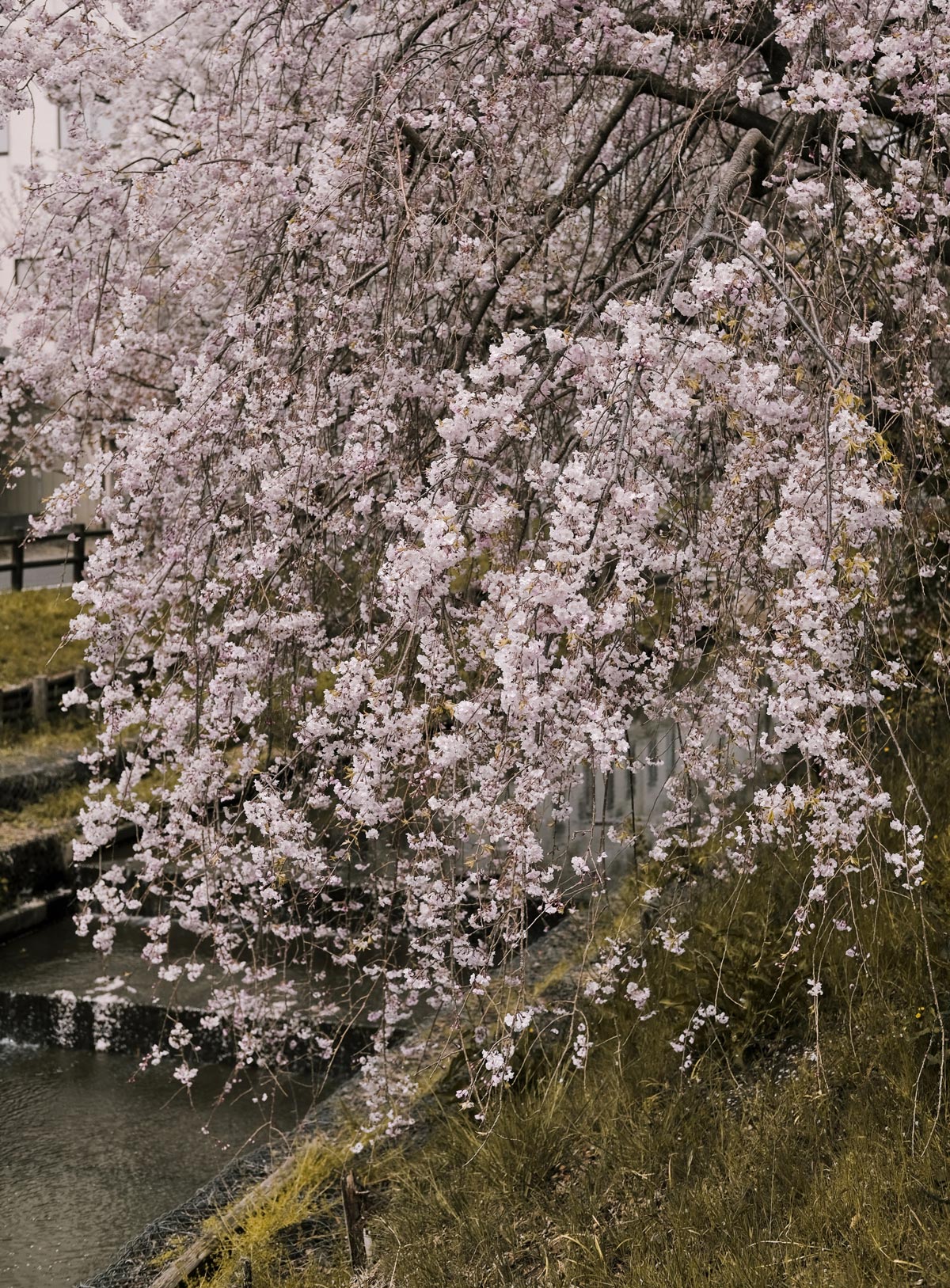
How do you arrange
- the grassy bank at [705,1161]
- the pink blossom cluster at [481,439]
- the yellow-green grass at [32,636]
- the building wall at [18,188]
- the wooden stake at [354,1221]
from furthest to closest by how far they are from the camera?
the building wall at [18,188]
the yellow-green grass at [32,636]
the wooden stake at [354,1221]
the grassy bank at [705,1161]
the pink blossom cluster at [481,439]

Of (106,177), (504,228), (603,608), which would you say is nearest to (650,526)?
(603,608)

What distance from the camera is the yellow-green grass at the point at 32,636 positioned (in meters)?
10.6

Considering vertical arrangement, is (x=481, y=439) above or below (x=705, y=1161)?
above

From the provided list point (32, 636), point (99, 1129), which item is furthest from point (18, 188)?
point (99, 1129)

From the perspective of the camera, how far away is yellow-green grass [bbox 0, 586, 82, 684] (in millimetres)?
10570

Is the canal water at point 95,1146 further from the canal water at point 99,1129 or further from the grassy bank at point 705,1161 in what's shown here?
the grassy bank at point 705,1161

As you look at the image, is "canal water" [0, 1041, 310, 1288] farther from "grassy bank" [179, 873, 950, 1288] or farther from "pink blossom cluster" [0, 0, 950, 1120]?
"pink blossom cluster" [0, 0, 950, 1120]

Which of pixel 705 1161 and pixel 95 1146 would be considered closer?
pixel 705 1161

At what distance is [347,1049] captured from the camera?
21.5 ft

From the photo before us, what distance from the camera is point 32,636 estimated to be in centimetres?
1106

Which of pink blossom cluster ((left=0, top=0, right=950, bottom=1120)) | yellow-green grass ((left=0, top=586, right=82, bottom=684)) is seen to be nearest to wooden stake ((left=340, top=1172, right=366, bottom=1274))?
pink blossom cluster ((left=0, top=0, right=950, bottom=1120))

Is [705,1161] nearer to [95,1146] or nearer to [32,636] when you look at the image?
[95,1146]

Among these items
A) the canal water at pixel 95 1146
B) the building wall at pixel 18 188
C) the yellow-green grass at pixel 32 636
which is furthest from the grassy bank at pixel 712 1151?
the building wall at pixel 18 188

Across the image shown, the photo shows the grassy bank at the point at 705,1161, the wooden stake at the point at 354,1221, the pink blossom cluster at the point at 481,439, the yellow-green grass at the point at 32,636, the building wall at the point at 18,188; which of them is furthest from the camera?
the building wall at the point at 18,188
